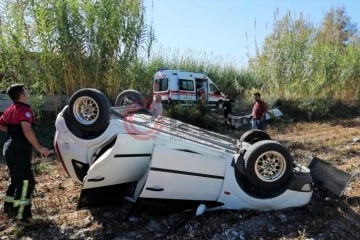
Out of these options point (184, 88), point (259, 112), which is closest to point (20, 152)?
point (259, 112)

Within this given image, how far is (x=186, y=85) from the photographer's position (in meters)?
18.6

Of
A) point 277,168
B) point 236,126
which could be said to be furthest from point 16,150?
point 236,126

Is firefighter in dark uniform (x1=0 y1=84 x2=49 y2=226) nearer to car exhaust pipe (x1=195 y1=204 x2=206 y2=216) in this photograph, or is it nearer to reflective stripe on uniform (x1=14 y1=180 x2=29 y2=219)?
reflective stripe on uniform (x1=14 y1=180 x2=29 y2=219)

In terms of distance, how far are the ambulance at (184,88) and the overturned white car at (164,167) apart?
12.0 m

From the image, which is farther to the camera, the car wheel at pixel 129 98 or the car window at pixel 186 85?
the car window at pixel 186 85

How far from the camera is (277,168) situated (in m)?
4.51

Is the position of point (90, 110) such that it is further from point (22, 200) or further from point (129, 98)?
point (129, 98)

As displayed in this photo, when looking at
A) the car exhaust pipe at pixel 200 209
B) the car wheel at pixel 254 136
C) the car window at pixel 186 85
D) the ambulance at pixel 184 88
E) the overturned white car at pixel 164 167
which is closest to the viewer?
the overturned white car at pixel 164 167

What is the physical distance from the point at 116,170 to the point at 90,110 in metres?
0.81

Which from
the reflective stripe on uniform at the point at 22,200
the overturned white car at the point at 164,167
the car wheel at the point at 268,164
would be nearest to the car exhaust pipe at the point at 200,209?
the overturned white car at the point at 164,167

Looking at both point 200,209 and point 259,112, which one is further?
point 259,112

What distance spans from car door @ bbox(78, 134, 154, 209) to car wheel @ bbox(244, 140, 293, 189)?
1.11 m

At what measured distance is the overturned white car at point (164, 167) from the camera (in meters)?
4.30

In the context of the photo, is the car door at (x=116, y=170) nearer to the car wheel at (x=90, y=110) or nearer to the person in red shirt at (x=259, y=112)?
the car wheel at (x=90, y=110)
